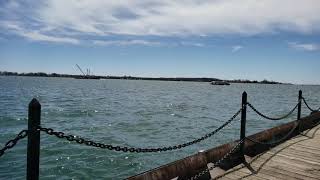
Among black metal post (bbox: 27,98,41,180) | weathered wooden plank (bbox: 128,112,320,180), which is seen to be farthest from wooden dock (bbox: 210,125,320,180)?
black metal post (bbox: 27,98,41,180)

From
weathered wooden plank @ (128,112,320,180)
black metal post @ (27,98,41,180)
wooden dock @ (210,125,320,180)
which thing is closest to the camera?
black metal post @ (27,98,41,180)

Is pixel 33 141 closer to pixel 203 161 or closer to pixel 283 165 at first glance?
pixel 203 161

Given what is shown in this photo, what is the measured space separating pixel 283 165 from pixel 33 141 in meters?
5.65

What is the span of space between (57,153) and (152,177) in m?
10.0

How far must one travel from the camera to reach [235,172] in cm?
688

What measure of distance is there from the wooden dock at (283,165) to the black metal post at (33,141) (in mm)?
3724

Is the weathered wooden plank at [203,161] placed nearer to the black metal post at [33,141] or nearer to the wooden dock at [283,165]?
the wooden dock at [283,165]

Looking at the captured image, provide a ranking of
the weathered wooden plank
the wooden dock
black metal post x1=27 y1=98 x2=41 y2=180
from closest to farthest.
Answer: black metal post x1=27 y1=98 x2=41 y2=180 < the weathered wooden plank < the wooden dock

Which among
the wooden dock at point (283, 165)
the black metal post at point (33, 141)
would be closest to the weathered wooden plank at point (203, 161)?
the wooden dock at point (283, 165)

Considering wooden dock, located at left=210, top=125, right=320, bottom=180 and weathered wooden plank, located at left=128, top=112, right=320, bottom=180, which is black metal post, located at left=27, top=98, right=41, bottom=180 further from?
wooden dock, located at left=210, top=125, right=320, bottom=180

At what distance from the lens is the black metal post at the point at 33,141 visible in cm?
359

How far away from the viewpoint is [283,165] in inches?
296

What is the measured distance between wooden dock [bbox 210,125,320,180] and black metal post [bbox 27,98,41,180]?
3724 millimetres

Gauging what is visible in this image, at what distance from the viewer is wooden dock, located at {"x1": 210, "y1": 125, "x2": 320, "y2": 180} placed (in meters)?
6.73
